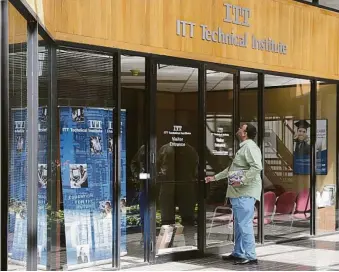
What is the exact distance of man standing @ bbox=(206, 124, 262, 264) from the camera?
824 centimetres

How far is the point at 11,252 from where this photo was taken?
5281 millimetres

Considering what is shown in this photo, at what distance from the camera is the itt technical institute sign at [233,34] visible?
8.53m

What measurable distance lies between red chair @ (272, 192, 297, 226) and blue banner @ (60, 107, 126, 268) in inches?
141

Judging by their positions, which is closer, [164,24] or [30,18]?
[30,18]

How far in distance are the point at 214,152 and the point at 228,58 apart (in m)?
1.30

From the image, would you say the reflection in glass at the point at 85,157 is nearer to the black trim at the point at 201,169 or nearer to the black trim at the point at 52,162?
the black trim at the point at 52,162

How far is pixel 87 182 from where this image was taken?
7562mm

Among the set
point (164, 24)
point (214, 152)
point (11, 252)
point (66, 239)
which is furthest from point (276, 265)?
point (11, 252)

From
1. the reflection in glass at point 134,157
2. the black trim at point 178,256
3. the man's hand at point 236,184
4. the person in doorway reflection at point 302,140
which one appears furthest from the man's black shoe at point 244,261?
the person in doorway reflection at point 302,140

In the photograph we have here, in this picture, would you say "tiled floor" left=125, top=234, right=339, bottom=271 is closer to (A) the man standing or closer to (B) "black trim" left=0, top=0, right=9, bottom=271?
(A) the man standing

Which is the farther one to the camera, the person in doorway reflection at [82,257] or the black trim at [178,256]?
the black trim at [178,256]

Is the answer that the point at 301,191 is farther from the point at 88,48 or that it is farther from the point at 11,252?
the point at 11,252

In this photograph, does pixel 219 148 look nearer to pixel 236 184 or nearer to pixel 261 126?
pixel 236 184

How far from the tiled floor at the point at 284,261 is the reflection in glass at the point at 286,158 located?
1.65ft
